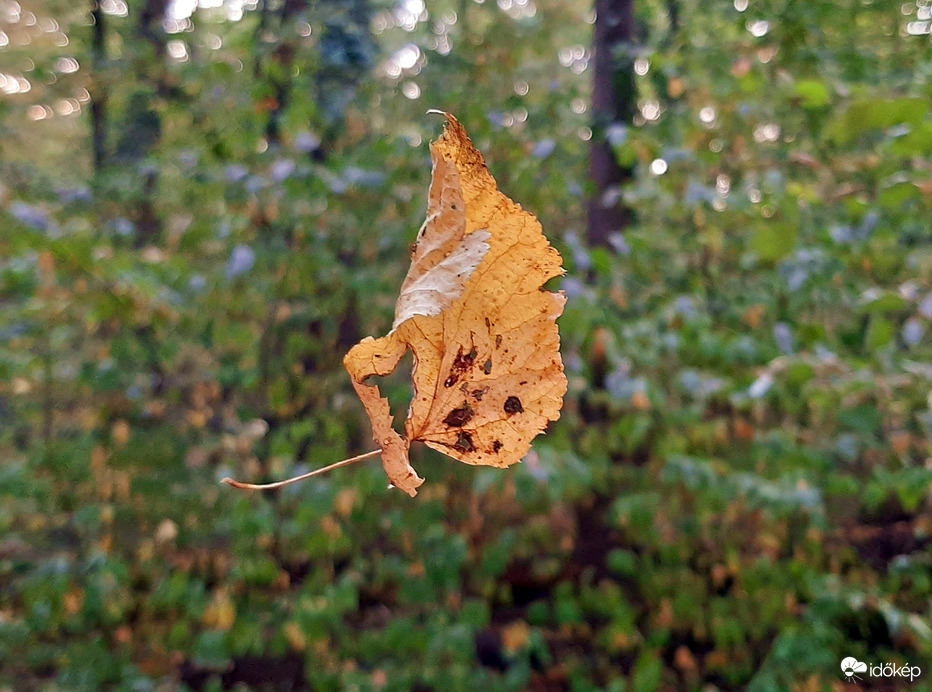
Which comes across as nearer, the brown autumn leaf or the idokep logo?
the brown autumn leaf

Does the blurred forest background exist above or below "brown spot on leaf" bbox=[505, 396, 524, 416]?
below

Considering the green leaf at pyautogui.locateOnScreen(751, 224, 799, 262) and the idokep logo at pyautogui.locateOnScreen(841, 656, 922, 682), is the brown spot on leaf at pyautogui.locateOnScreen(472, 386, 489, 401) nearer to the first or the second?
the green leaf at pyautogui.locateOnScreen(751, 224, 799, 262)

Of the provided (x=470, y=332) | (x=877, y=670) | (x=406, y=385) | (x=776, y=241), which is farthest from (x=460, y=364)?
(x=877, y=670)

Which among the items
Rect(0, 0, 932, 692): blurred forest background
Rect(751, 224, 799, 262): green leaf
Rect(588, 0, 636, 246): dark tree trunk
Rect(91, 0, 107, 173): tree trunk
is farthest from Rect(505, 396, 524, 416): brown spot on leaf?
Rect(91, 0, 107, 173): tree trunk

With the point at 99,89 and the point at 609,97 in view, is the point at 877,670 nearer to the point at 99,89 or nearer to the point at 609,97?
the point at 609,97

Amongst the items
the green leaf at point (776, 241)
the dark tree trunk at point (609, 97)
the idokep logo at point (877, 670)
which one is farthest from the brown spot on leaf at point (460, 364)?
the idokep logo at point (877, 670)
